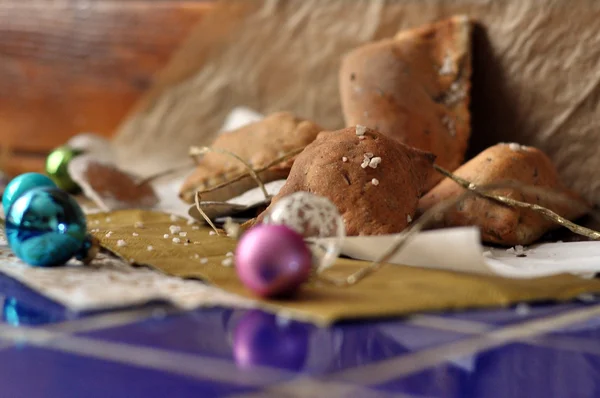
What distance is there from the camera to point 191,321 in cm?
67

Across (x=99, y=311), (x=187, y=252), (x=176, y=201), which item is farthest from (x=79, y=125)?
(x=99, y=311)

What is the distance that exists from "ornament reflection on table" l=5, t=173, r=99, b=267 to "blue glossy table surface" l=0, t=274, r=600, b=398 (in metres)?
0.14

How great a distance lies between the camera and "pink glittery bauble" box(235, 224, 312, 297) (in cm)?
69

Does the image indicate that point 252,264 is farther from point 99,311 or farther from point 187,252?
point 187,252

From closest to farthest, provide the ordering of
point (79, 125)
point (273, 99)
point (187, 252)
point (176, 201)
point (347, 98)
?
point (187, 252) < point (347, 98) < point (176, 201) < point (273, 99) < point (79, 125)

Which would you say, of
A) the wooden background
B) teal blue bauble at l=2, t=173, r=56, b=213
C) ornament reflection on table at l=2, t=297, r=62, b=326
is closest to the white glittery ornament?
ornament reflection on table at l=2, t=297, r=62, b=326

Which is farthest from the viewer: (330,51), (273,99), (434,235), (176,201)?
(273,99)

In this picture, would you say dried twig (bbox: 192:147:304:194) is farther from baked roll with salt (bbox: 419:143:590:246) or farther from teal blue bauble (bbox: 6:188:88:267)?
teal blue bauble (bbox: 6:188:88:267)

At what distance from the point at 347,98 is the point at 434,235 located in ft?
2.14

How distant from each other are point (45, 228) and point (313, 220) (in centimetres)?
31

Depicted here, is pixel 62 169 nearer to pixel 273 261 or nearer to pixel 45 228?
pixel 45 228

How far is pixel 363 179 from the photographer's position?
1.01m

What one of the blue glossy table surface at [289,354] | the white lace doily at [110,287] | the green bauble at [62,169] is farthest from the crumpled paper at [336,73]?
the white lace doily at [110,287]

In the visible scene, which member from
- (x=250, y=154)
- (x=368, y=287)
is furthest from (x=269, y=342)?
(x=250, y=154)
